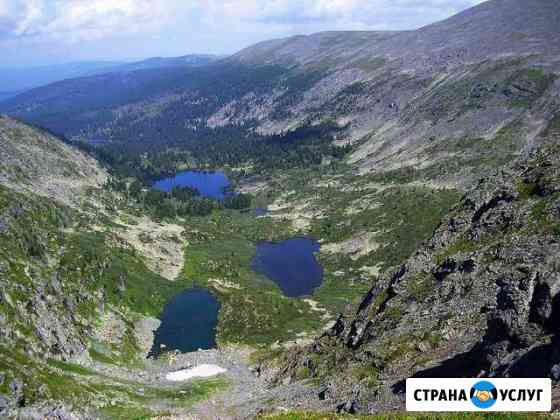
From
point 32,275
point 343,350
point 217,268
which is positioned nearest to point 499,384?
point 343,350

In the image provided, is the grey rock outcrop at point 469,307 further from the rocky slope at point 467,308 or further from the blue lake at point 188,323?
the blue lake at point 188,323

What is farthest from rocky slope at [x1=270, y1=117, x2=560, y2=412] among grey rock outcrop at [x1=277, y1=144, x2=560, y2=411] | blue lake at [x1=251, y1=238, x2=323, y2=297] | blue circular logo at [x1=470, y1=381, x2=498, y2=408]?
blue lake at [x1=251, y1=238, x2=323, y2=297]

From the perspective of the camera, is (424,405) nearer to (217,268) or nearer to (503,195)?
(503,195)

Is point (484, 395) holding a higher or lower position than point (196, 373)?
higher

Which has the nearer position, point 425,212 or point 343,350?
point 343,350

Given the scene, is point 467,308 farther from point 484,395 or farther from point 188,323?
point 188,323

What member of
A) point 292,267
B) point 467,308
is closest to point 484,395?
point 467,308

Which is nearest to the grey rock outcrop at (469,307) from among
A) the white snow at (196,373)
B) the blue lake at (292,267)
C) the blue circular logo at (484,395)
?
the blue circular logo at (484,395)
